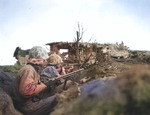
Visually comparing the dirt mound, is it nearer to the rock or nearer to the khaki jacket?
the khaki jacket

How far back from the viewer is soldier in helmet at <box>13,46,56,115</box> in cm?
262

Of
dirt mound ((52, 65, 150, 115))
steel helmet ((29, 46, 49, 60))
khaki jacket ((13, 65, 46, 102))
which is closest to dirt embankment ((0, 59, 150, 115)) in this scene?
dirt mound ((52, 65, 150, 115))

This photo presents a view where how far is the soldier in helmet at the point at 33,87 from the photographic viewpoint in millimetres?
2625

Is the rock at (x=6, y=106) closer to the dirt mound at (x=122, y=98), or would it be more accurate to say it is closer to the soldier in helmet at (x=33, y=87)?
the soldier in helmet at (x=33, y=87)

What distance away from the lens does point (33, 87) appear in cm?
260

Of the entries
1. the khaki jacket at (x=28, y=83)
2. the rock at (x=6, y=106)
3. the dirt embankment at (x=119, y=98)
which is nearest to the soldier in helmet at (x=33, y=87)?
the khaki jacket at (x=28, y=83)

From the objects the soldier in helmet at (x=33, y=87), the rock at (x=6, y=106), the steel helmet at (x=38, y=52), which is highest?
the steel helmet at (x=38, y=52)

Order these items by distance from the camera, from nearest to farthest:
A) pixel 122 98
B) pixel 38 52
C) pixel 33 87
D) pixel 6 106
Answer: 1. pixel 122 98
2. pixel 33 87
3. pixel 38 52
4. pixel 6 106

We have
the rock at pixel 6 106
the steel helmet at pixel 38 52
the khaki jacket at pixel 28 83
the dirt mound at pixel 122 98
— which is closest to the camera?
the dirt mound at pixel 122 98

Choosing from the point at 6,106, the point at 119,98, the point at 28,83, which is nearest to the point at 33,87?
the point at 28,83

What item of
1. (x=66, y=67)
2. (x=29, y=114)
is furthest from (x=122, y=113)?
(x=66, y=67)

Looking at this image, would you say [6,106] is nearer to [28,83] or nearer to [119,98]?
[28,83]

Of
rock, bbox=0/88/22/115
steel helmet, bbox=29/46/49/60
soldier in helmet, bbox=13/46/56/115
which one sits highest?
steel helmet, bbox=29/46/49/60

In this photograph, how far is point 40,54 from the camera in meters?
2.80
